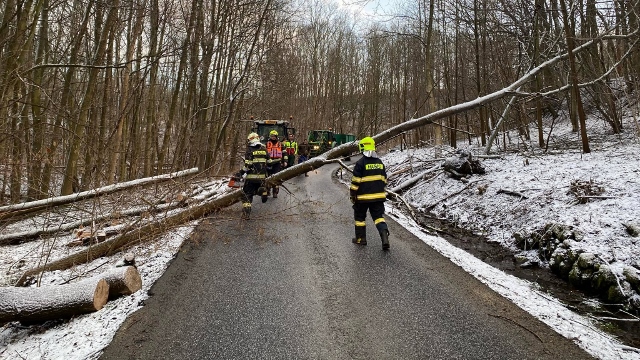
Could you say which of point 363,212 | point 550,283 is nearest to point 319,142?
point 363,212

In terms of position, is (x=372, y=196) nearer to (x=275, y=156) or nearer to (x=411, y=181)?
(x=411, y=181)

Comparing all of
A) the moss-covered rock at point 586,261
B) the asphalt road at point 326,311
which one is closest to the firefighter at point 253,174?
the asphalt road at point 326,311

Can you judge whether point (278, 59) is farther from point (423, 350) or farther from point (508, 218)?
point (423, 350)

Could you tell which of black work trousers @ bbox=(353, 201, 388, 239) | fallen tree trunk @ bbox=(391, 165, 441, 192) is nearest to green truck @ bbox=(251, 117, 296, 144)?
fallen tree trunk @ bbox=(391, 165, 441, 192)

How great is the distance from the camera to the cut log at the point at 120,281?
14.6 ft

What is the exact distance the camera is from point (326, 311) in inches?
157

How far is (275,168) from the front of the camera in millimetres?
→ 11953

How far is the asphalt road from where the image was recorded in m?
3.27

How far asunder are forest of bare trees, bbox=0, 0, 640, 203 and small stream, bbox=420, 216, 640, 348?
2.28m

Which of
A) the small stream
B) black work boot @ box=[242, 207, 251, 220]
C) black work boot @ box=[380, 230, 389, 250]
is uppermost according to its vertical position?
black work boot @ box=[242, 207, 251, 220]

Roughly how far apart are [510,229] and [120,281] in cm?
663

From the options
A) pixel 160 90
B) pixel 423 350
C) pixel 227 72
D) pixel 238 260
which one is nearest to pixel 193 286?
pixel 238 260

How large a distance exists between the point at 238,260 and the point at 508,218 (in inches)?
210

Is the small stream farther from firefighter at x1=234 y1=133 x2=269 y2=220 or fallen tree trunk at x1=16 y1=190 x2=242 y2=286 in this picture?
fallen tree trunk at x1=16 y1=190 x2=242 y2=286
